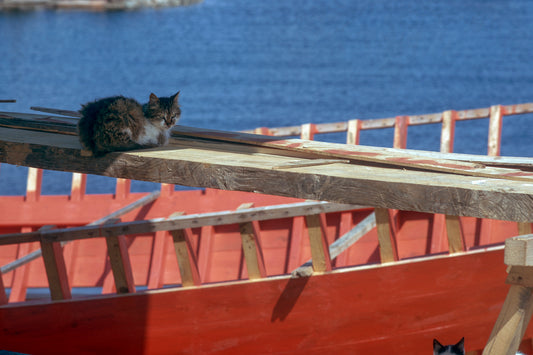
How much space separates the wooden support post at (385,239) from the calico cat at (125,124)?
7.64 ft

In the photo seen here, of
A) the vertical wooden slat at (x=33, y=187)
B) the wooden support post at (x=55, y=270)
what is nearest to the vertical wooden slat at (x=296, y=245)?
the wooden support post at (x=55, y=270)

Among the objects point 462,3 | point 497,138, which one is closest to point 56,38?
point 462,3

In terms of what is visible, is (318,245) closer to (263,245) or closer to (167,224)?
(167,224)

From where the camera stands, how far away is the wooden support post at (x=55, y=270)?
5918 millimetres

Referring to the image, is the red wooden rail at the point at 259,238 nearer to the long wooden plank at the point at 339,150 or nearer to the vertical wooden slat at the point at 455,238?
the vertical wooden slat at the point at 455,238

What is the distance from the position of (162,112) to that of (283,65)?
26734 mm

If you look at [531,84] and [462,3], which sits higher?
[462,3]

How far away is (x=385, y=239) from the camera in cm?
613

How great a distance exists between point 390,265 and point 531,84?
21.6 m

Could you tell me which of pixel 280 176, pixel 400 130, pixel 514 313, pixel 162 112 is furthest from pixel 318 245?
pixel 400 130

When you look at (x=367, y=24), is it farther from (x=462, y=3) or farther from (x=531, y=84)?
(x=531, y=84)

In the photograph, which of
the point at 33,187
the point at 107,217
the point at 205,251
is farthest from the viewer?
the point at 33,187

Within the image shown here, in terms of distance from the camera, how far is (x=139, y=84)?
86.4 ft

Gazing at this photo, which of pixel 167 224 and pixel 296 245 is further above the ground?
pixel 167 224
